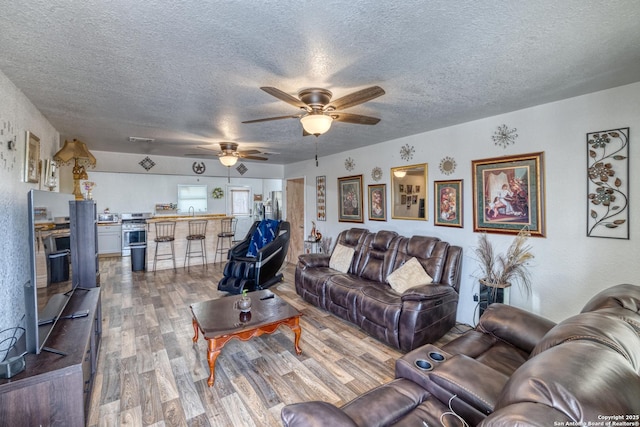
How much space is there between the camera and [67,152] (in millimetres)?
3430

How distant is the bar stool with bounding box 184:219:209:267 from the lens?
6418 mm

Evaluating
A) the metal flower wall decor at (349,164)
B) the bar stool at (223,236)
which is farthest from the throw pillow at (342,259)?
the bar stool at (223,236)

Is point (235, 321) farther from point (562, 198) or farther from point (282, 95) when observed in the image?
point (562, 198)

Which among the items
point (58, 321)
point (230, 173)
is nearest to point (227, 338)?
point (58, 321)

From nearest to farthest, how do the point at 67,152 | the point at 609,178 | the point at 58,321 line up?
the point at 58,321, the point at 609,178, the point at 67,152

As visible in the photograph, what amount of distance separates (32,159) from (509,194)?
484cm

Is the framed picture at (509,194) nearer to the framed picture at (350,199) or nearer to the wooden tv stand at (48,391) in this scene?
the framed picture at (350,199)

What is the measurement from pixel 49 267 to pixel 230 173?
508cm

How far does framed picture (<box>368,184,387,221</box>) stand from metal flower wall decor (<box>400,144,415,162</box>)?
0.56 meters

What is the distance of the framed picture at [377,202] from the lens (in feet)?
14.9

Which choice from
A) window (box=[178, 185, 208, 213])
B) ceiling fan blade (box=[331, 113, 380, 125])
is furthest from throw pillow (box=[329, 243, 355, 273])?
window (box=[178, 185, 208, 213])

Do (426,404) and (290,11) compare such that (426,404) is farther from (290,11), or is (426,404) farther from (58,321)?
(58,321)

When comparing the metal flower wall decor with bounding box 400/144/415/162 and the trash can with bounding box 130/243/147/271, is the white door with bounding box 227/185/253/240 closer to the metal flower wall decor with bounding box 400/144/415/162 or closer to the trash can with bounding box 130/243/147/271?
the trash can with bounding box 130/243/147/271

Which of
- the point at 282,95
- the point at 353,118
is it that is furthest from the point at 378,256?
the point at 282,95
